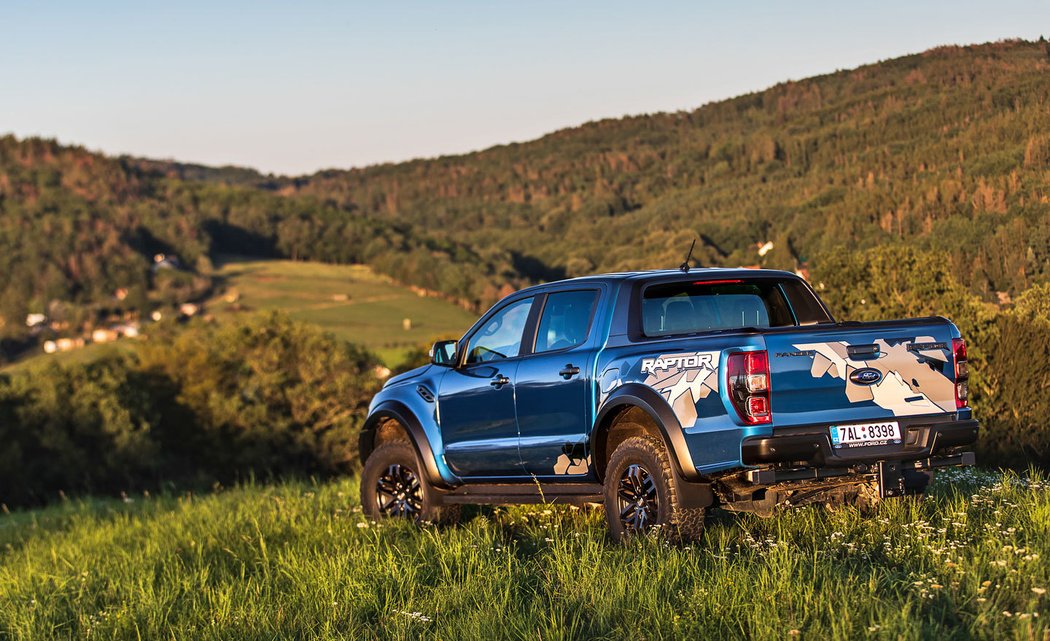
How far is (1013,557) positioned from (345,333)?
3709 inches

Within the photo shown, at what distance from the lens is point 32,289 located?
133 metres

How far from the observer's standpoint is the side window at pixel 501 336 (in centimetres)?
846

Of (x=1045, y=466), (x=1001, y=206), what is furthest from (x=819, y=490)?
(x=1001, y=206)

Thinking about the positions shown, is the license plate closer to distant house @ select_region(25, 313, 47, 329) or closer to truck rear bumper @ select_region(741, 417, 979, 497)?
truck rear bumper @ select_region(741, 417, 979, 497)

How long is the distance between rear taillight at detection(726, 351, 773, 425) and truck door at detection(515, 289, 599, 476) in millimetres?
1324

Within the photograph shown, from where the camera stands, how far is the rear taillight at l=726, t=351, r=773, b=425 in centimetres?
626

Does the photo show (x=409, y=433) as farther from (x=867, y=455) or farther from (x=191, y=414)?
(x=191, y=414)

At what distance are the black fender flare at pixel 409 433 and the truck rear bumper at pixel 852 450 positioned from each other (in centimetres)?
326

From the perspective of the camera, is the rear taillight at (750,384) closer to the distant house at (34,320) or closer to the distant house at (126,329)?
the distant house at (126,329)

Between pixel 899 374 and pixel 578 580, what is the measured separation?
225 cm

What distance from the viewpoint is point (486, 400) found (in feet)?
27.6

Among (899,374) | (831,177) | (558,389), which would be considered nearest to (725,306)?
(558,389)

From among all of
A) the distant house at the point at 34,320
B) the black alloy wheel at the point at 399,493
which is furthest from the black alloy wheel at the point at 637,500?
the distant house at the point at 34,320

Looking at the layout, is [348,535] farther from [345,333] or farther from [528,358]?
[345,333]
